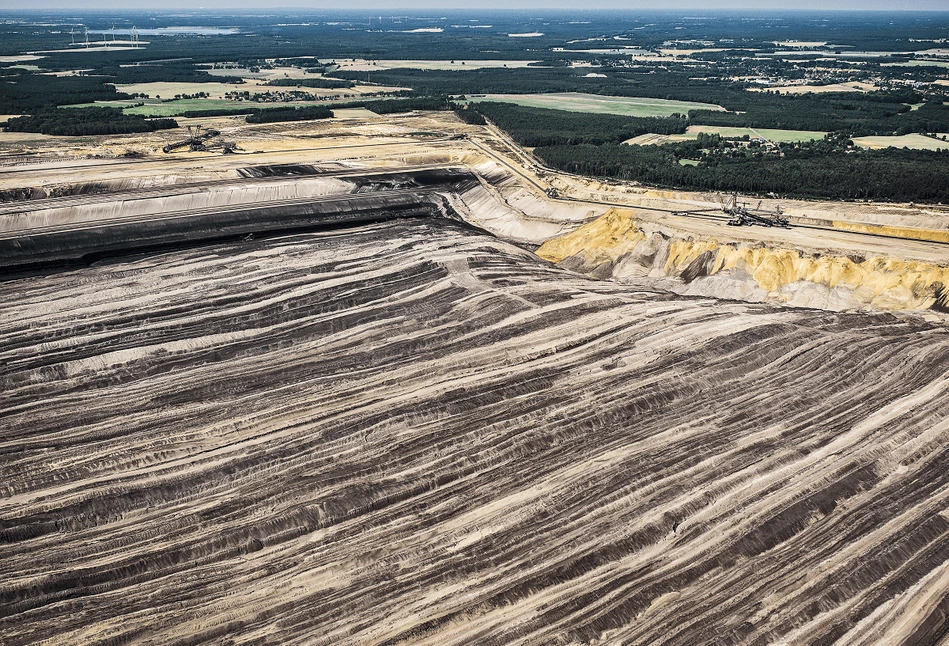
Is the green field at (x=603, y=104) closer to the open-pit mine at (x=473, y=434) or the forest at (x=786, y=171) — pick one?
the forest at (x=786, y=171)

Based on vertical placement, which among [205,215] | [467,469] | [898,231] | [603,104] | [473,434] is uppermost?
[603,104]

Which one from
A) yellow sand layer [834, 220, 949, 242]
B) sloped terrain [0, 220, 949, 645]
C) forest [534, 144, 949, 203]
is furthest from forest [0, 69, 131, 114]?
yellow sand layer [834, 220, 949, 242]

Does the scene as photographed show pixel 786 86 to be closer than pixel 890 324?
No

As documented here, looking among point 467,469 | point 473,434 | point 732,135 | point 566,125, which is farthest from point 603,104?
point 467,469

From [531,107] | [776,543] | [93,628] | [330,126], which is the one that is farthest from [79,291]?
[531,107]

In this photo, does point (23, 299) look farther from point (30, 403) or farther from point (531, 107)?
point (531, 107)

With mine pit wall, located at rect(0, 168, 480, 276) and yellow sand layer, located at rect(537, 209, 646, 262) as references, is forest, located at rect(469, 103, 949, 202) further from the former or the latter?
mine pit wall, located at rect(0, 168, 480, 276)

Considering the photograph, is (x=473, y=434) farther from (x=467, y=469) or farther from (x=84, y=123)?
(x=84, y=123)
